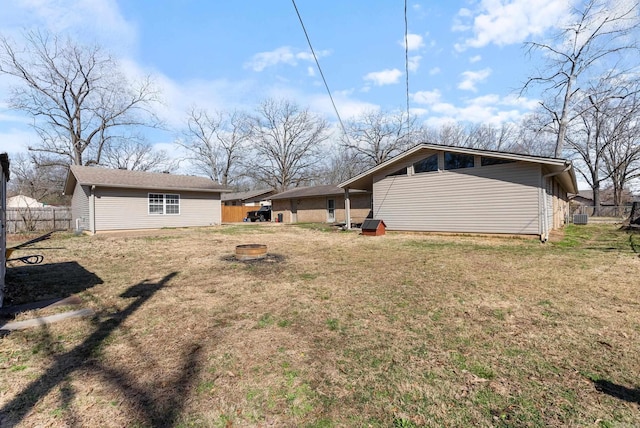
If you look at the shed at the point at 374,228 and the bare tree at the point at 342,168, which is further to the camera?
the bare tree at the point at 342,168

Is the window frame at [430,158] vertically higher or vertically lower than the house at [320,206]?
higher

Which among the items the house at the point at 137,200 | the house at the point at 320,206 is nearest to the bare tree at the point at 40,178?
the house at the point at 137,200

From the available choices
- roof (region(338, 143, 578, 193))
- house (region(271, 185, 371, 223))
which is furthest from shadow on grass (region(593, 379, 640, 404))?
house (region(271, 185, 371, 223))

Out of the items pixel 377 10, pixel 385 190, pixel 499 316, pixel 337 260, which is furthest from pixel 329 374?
pixel 385 190

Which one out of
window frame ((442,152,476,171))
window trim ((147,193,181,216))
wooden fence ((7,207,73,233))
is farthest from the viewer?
window trim ((147,193,181,216))

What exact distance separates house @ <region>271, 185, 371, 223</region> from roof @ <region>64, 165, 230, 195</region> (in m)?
6.87

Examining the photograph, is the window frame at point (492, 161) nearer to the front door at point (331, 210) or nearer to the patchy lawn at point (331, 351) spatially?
the patchy lawn at point (331, 351)

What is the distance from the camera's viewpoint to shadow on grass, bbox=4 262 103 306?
472 centimetres

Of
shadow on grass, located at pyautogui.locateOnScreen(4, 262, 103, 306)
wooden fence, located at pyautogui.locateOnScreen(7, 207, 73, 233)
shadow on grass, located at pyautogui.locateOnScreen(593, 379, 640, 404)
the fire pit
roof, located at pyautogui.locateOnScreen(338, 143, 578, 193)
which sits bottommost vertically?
shadow on grass, located at pyautogui.locateOnScreen(593, 379, 640, 404)

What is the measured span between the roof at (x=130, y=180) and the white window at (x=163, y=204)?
73cm

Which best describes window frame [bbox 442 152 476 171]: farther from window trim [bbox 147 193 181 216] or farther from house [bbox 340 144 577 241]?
window trim [bbox 147 193 181 216]

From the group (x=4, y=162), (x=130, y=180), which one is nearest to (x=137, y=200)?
(x=130, y=180)

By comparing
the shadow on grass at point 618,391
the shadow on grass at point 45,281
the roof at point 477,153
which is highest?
the roof at point 477,153

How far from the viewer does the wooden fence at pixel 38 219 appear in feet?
54.2
